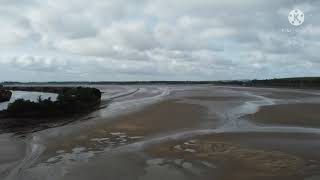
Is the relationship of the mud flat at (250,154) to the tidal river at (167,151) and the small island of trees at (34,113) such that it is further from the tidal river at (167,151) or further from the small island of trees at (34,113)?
the small island of trees at (34,113)

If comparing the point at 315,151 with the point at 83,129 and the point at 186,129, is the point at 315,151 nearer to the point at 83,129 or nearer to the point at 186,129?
the point at 186,129

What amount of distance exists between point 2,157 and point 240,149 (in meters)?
7.39

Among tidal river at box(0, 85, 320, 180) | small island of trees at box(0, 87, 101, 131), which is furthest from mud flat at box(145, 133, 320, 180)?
small island of trees at box(0, 87, 101, 131)

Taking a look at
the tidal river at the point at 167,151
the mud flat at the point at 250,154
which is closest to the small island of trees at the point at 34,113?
the tidal river at the point at 167,151

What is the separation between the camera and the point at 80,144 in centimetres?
1497

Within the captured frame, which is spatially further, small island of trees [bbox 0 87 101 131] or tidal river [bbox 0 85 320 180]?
small island of trees [bbox 0 87 101 131]

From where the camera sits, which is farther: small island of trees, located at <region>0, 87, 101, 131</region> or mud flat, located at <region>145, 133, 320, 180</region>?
small island of trees, located at <region>0, 87, 101, 131</region>

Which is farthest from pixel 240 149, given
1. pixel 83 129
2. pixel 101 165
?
pixel 83 129

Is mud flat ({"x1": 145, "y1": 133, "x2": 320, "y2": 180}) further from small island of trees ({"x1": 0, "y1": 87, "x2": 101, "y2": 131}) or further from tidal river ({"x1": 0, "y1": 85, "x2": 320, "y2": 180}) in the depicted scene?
small island of trees ({"x1": 0, "y1": 87, "x2": 101, "y2": 131})

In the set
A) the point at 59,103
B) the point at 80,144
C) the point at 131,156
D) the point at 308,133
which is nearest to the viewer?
the point at 131,156

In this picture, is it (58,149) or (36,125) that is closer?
(58,149)

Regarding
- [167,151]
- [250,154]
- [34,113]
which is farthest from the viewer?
[34,113]

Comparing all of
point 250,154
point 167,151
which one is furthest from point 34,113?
point 250,154

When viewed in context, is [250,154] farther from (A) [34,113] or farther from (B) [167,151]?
(A) [34,113]
